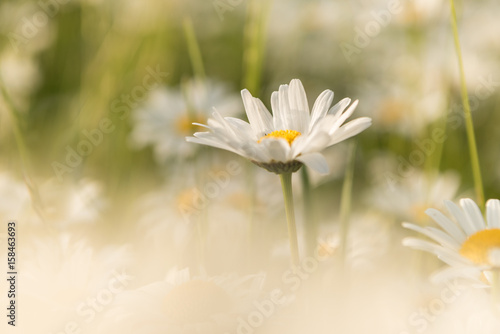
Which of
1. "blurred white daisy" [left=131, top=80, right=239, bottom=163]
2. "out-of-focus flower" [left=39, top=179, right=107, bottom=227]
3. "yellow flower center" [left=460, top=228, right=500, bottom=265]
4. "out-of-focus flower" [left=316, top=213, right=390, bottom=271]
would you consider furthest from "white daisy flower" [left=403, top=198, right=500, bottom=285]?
"blurred white daisy" [left=131, top=80, right=239, bottom=163]

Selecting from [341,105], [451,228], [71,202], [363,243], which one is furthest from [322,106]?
[71,202]

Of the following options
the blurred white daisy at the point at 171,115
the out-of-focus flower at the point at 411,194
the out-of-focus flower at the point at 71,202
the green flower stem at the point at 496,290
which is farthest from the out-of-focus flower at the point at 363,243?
the blurred white daisy at the point at 171,115

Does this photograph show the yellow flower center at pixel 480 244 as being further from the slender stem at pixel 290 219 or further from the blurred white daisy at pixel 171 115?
the blurred white daisy at pixel 171 115

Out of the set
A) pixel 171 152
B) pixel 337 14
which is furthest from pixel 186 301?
pixel 337 14

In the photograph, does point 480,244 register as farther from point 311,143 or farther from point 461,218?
point 311,143

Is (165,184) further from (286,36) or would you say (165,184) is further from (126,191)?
(286,36)

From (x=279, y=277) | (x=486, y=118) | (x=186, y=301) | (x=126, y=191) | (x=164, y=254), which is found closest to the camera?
(x=186, y=301)

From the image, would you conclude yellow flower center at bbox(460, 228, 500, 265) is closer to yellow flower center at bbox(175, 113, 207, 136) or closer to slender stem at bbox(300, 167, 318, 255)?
slender stem at bbox(300, 167, 318, 255)
